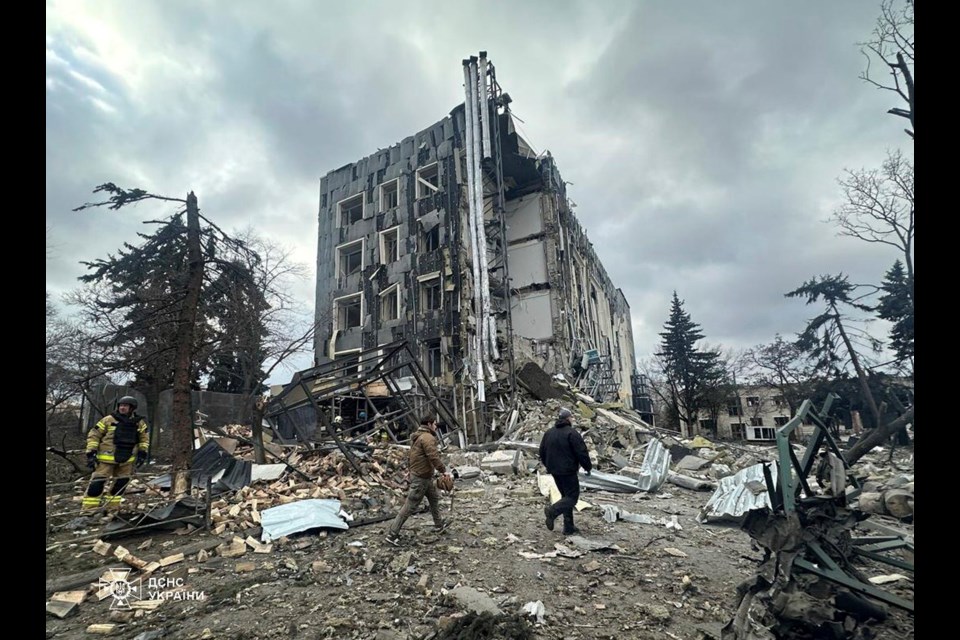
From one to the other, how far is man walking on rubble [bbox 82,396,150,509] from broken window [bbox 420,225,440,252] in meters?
17.0

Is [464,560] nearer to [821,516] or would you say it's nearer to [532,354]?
[821,516]

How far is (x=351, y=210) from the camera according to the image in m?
27.0

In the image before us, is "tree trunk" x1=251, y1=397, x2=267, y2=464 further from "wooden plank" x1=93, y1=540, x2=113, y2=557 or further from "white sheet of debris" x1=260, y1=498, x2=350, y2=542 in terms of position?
"wooden plank" x1=93, y1=540, x2=113, y2=557

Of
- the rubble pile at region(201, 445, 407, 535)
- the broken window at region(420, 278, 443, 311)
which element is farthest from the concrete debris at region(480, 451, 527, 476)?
the broken window at region(420, 278, 443, 311)

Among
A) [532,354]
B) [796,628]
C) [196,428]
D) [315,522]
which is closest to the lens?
[796,628]

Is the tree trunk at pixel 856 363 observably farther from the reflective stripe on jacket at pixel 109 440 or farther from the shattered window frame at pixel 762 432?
the shattered window frame at pixel 762 432

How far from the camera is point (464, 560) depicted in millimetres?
5344

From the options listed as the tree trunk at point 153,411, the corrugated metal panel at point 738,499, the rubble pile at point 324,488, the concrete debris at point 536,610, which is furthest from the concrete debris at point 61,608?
the tree trunk at point 153,411

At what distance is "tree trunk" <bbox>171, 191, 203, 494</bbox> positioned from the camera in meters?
8.39

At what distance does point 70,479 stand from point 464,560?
12.0 m

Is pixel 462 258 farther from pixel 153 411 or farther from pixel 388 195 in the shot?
pixel 153 411

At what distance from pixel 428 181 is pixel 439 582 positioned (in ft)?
74.9

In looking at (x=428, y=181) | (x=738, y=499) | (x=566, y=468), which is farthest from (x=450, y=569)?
(x=428, y=181)
